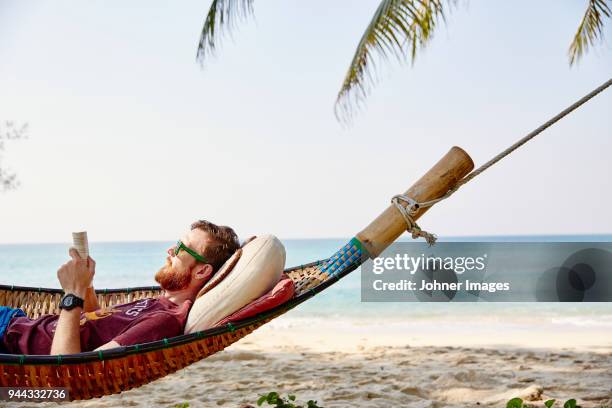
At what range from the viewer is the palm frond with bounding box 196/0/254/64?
4.47 m

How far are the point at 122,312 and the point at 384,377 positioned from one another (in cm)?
230

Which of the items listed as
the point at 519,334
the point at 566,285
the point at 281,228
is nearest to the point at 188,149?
the point at 281,228

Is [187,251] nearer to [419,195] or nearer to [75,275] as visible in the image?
[75,275]

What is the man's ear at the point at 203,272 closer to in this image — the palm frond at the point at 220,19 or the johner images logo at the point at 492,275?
the palm frond at the point at 220,19

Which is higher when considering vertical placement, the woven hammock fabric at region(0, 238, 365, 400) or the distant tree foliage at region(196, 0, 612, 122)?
the distant tree foliage at region(196, 0, 612, 122)

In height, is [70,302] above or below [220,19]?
below

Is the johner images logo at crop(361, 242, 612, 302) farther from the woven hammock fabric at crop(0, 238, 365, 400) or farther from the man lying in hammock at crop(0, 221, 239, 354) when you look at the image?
the woven hammock fabric at crop(0, 238, 365, 400)

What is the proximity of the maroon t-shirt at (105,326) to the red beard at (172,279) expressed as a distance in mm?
47

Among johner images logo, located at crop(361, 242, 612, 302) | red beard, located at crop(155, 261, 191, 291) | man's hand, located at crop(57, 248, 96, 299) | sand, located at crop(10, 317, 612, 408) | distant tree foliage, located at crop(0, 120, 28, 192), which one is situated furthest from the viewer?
johner images logo, located at crop(361, 242, 612, 302)

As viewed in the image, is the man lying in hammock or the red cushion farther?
the red cushion

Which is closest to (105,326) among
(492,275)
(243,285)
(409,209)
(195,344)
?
(195,344)

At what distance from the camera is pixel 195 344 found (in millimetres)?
1790

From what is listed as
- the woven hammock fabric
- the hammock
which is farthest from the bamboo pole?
the woven hammock fabric

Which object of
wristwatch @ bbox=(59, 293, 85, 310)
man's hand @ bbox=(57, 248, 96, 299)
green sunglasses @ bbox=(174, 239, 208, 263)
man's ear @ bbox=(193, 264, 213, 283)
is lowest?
wristwatch @ bbox=(59, 293, 85, 310)
